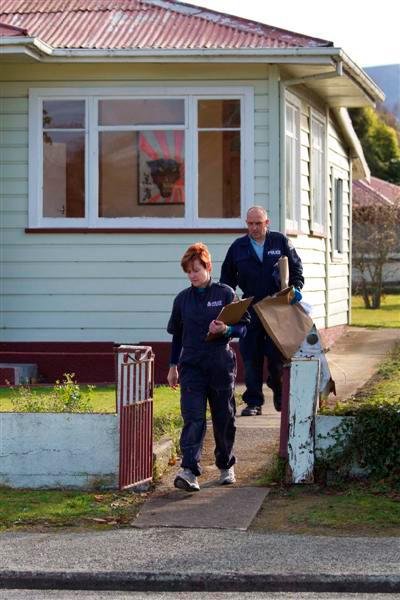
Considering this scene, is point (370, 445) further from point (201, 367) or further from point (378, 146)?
point (378, 146)

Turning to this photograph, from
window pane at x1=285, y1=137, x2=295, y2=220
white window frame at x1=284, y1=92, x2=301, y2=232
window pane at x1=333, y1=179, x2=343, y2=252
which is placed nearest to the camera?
window pane at x1=285, y1=137, x2=295, y2=220

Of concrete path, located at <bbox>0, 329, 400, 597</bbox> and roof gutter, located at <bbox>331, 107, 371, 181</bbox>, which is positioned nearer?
concrete path, located at <bbox>0, 329, 400, 597</bbox>

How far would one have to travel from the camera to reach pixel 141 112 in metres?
15.7

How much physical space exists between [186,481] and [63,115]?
24.8 feet

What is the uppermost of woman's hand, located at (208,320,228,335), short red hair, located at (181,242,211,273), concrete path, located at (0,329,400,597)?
short red hair, located at (181,242,211,273)

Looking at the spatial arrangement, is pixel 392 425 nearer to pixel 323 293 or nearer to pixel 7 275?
Result: pixel 7 275

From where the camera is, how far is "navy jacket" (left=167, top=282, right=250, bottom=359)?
938 centimetres

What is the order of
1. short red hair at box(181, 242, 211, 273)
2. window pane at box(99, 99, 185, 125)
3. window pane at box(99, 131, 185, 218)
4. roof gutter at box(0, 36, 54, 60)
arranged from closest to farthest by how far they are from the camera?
short red hair at box(181, 242, 211, 273) < roof gutter at box(0, 36, 54, 60) < window pane at box(99, 99, 185, 125) < window pane at box(99, 131, 185, 218)

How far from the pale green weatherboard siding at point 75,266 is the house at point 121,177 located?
1 centimetres

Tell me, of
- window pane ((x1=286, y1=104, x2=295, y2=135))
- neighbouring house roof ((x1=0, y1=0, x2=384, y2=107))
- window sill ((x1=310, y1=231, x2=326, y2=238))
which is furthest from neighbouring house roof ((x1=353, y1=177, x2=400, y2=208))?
neighbouring house roof ((x1=0, y1=0, x2=384, y2=107))

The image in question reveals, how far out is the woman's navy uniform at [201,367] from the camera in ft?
30.8

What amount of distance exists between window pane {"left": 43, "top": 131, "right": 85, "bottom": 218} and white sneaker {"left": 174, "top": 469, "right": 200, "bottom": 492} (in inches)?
275

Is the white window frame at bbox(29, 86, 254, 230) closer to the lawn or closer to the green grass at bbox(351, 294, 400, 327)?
the lawn

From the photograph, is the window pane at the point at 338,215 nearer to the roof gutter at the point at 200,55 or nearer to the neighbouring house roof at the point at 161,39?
the neighbouring house roof at the point at 161,39
